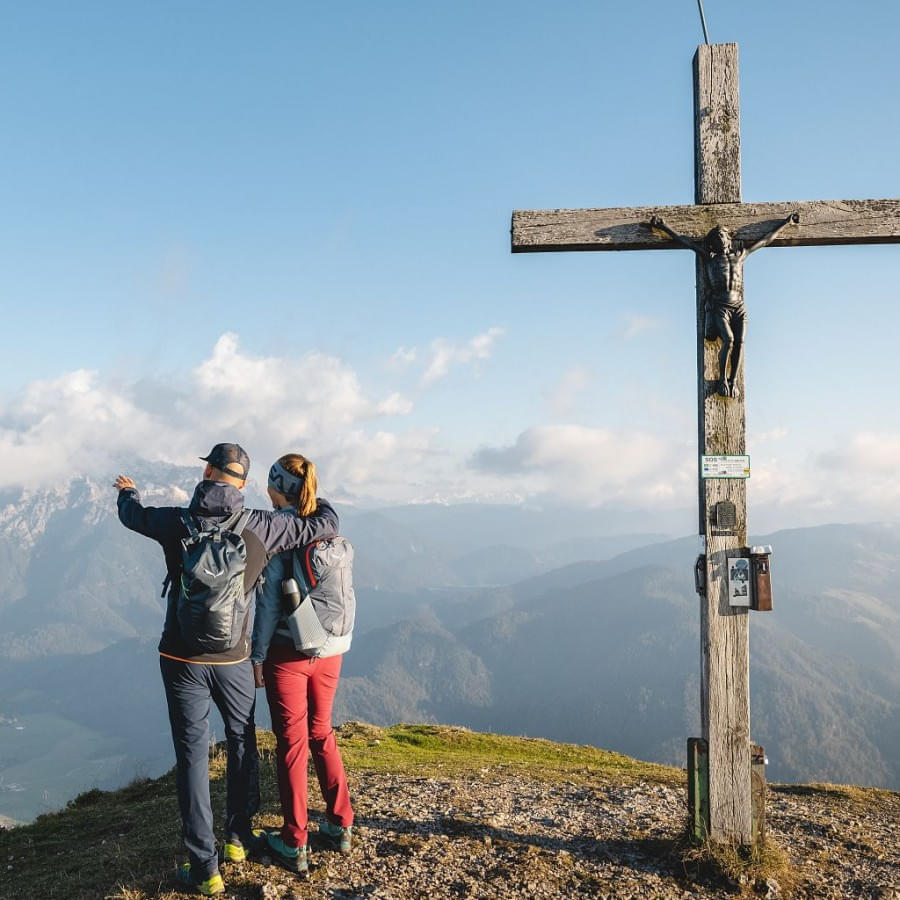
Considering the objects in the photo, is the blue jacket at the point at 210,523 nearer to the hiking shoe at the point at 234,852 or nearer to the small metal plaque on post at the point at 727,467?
the hiking shoe at the point at 234,852

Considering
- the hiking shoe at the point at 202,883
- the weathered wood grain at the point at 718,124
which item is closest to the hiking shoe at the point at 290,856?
the hiking shoe at the point at 202,883

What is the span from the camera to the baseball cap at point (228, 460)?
6438 mm

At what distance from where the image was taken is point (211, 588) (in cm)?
596

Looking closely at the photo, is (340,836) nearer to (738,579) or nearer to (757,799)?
(757,799)

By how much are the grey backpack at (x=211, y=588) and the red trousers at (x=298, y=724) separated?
19.5 inches

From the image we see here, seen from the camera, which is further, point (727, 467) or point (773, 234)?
point (773, 234)

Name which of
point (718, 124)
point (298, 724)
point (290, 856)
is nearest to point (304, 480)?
point (298, 724)

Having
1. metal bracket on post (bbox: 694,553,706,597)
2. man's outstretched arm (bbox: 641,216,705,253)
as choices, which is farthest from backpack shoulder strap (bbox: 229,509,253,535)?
man's outstretched arm (bbox: 641,216,705,253)

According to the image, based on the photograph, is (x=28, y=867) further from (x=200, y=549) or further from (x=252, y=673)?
(x=200, y=549)

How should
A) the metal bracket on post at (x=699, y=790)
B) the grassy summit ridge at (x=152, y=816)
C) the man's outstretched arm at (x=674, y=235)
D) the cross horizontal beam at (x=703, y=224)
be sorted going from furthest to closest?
1. the man's outstretched arm at (x=674, y=235)
2. the cross horizontal beam at (x=703, y=224)
3. the grassy summit ridge at (x=152, y=816)
4. the metal bracket on post at (x=699, y=790)

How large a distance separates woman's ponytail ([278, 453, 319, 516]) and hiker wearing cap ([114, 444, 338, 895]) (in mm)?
144

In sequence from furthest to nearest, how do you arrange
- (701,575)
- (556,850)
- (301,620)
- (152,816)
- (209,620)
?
(152,816) < (556,850) < (701,575) < (301,620) < (209,620)

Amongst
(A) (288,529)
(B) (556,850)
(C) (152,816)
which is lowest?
(C) (152,816)

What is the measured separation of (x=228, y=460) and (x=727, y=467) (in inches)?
191
